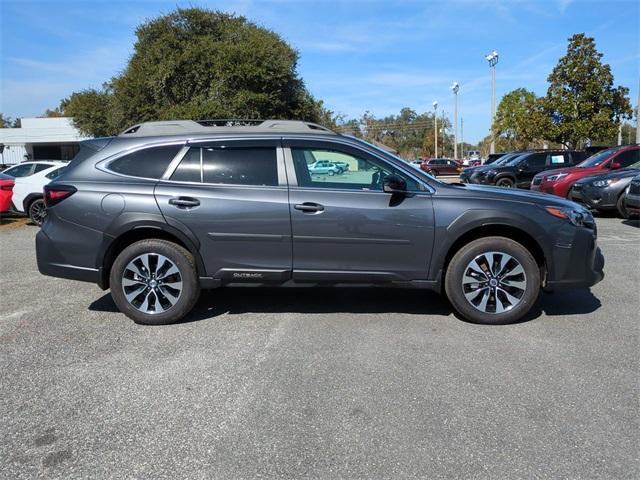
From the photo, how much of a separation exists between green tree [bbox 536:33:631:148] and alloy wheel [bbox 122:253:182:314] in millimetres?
24091

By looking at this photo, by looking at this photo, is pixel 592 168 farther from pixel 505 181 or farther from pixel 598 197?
pixel 505 181

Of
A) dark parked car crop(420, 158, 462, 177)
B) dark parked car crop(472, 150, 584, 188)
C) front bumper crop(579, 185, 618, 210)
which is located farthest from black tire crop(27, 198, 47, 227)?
dark parked car crop(420, 158, 462, 177)

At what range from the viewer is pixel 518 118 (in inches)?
1157

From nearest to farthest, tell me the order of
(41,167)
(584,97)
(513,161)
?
(41,167) → (513,161) → (584,97)

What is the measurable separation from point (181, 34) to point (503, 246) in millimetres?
26098

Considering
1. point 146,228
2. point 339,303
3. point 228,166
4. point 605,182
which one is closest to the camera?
point 146,228

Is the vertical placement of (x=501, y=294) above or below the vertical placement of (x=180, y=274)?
below

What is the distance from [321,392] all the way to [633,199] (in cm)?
915

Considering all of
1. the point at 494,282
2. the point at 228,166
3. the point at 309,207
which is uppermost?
the point at 228,166

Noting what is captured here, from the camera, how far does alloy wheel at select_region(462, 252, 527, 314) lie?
468cm

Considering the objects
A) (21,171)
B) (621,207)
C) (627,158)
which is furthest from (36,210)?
(627,158)

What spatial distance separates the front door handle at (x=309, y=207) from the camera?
15.2ft

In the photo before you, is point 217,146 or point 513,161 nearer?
point 217,146

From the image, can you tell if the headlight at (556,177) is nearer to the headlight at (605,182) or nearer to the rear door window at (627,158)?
the rear door window at (627,158)
